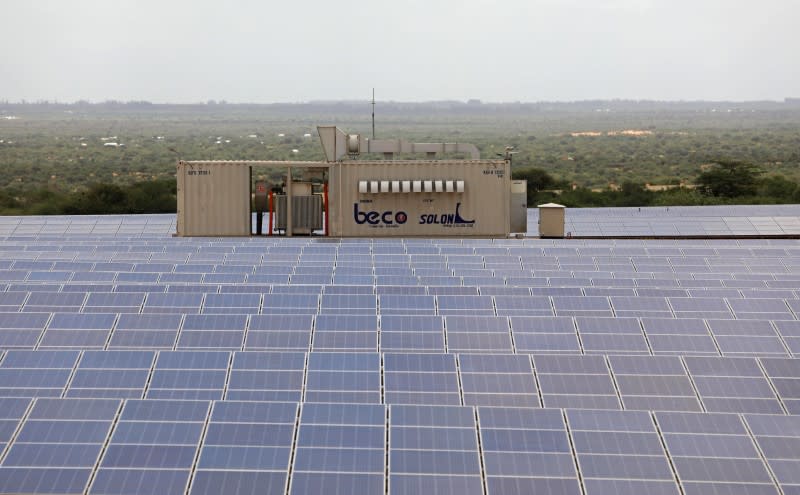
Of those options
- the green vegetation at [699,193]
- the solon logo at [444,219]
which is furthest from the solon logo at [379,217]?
the green vegetation at [699,193]

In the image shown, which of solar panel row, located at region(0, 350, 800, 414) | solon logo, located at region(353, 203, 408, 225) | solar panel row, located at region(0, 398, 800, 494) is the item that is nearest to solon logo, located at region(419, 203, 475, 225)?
solon logo, located at region(353, 203, 408, 225)

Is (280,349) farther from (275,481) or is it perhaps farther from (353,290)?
(275,481)

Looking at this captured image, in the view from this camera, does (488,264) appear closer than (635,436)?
No

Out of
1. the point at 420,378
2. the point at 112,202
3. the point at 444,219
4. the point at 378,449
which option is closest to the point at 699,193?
the point at 112,202

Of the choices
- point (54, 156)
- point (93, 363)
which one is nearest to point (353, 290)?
point (93, 363)

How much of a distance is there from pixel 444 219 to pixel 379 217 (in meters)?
2.67

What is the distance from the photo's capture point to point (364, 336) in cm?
2534

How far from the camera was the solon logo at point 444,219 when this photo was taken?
40.3m

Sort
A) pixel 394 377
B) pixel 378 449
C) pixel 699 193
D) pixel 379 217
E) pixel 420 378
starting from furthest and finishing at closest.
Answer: pixel 699 193 < pixel 379 217 < pixel 394 377 < pixel 420 378 < pixel 378 449

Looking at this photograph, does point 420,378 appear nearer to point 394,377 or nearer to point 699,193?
point 394,377

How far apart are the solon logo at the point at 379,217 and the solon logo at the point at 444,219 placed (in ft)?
2.55

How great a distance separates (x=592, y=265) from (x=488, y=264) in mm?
3800

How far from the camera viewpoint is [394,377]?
74.9 feet

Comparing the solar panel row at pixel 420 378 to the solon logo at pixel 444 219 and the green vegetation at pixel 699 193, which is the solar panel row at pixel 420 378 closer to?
the solon logo at pixel 444 219
